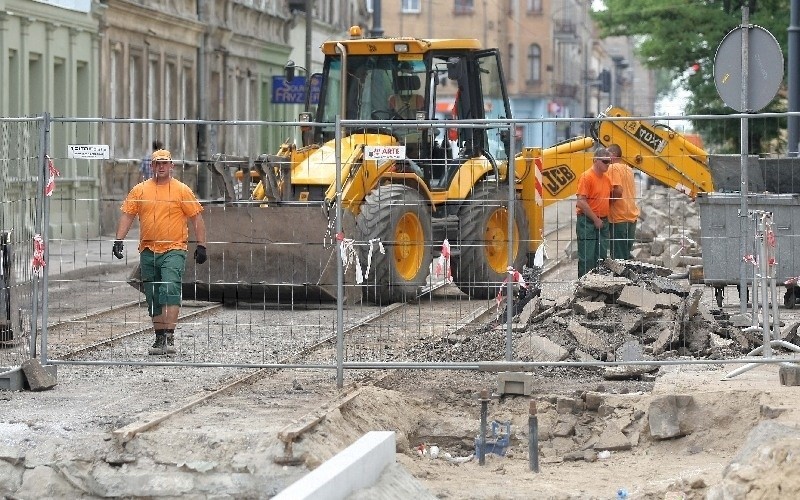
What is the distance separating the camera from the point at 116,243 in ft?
46.6

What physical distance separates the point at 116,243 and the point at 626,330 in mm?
4108

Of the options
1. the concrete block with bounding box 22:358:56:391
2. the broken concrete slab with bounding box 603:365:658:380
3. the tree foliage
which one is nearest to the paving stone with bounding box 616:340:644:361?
the broken concrete slab with bounding box 603:365:658:380

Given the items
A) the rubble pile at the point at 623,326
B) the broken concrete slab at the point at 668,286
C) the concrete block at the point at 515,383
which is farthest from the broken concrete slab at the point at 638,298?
the concrete block at the point at 515,383

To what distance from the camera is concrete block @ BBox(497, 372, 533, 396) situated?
40.1 feet

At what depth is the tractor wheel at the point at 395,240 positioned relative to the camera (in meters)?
14.1

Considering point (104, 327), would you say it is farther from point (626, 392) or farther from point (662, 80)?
point (662, 80)

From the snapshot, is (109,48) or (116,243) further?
(109,48)

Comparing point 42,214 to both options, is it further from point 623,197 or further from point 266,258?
point 623,197

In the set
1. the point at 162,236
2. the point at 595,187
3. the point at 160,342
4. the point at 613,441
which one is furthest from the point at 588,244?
the point at 613,441

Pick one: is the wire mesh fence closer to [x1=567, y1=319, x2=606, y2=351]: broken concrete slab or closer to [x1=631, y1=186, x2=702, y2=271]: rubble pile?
[x1=567, y1=319, x2=606, y2=351]: broken concrete slab

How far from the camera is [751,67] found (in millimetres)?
14328

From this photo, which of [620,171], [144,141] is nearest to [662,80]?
[144,141]

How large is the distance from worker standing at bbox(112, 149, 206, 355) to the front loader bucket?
0.53 meters

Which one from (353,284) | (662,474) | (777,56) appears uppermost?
(777,56)
